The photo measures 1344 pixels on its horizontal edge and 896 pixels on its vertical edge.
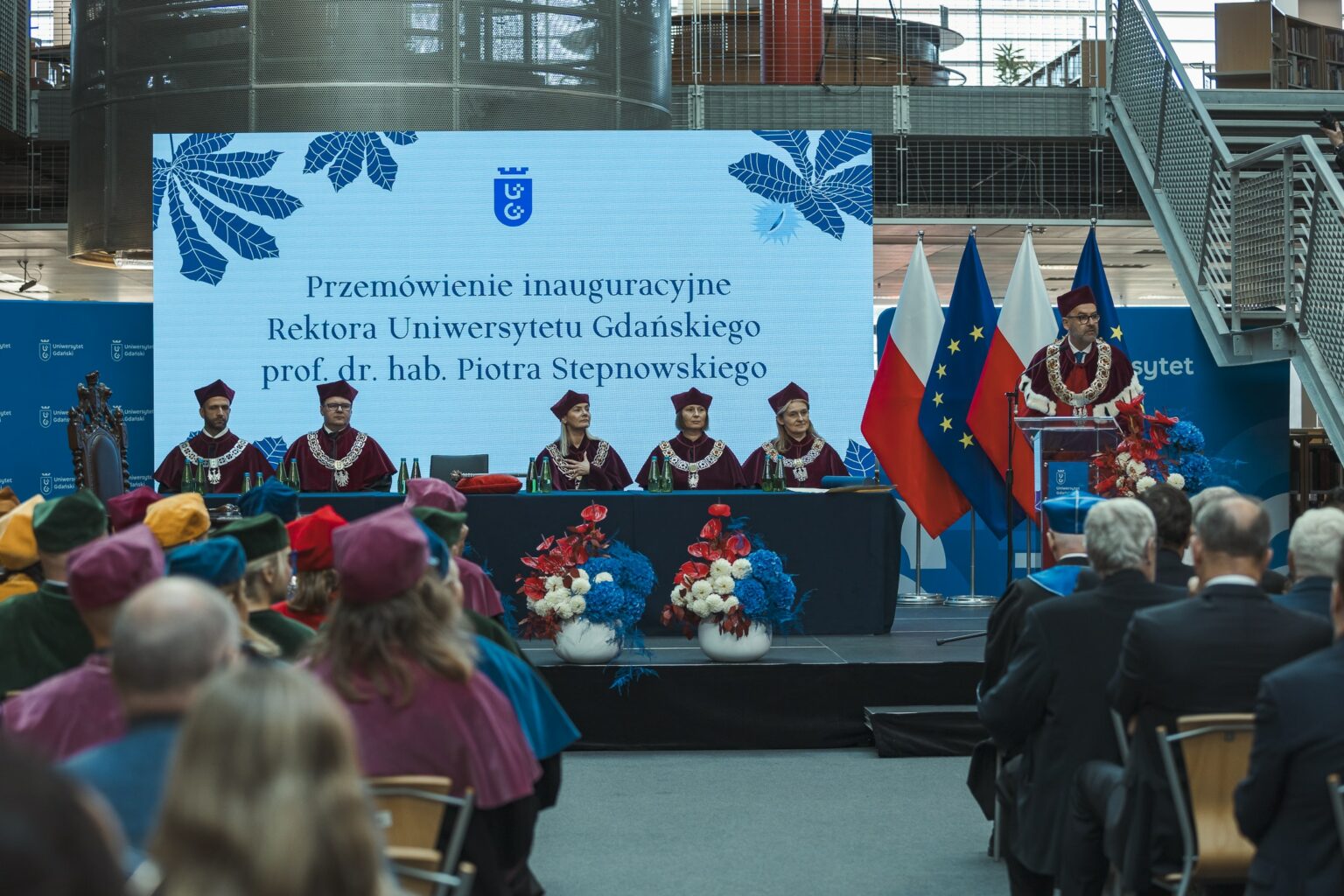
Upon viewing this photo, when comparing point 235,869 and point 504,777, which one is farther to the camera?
point 504,777

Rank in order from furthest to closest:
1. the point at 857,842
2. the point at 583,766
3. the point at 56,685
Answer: the point at 583,766 < the point at 857,842 < the point at 56,685

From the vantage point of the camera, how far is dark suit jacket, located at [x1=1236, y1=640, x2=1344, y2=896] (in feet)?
10.4

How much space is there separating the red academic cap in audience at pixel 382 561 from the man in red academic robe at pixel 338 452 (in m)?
7.34

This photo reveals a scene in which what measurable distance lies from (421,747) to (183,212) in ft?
31.2

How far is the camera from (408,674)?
118 inches

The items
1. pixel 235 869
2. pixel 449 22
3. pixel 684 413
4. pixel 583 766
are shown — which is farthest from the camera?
pixel 449 22

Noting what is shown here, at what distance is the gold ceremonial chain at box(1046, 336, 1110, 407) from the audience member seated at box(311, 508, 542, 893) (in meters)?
7.48

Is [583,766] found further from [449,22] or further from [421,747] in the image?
[449,22]

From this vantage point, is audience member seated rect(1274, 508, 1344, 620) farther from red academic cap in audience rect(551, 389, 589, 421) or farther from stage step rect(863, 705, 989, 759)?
red academic cap in audience rect(551, 389, 589, 421)

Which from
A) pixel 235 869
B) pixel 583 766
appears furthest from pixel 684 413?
pixel 235 869

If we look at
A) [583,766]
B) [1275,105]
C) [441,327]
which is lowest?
[583,766]

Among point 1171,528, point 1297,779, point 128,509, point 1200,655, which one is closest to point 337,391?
point 128,509

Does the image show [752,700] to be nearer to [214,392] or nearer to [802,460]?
[802,460]

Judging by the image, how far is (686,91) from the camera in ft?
48.3
